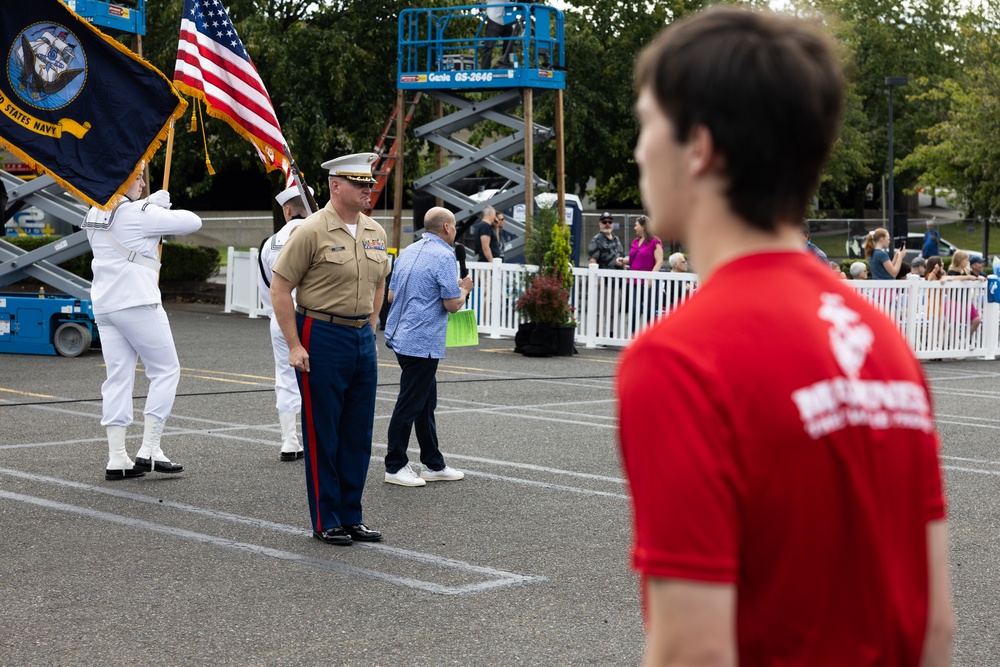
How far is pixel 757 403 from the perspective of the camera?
60.4 inches

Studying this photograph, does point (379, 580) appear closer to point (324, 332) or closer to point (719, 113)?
point (324, 332)

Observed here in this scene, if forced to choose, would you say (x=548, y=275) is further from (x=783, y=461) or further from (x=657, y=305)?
(x=783, y=461)

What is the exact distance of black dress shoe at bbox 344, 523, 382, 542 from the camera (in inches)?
271

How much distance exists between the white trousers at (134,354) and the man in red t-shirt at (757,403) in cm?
724

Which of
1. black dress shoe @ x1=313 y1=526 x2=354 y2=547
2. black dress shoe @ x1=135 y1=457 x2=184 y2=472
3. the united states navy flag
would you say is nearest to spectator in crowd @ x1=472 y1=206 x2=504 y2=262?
the united states navy flag

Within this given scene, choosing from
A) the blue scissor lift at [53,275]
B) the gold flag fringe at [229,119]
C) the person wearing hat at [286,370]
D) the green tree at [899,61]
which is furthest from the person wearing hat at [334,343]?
the green tree at [899,61]

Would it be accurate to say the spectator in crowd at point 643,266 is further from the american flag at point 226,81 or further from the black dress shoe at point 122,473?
the black dress shoe at point 122,473

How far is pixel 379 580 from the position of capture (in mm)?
6109

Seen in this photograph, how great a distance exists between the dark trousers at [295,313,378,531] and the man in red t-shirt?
17.4ft

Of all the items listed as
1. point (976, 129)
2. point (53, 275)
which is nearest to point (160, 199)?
point (53, 275)

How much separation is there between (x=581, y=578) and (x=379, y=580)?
925 mm

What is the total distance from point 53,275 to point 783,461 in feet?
55.3

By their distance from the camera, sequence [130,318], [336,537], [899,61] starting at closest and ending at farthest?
[336,537] < [130,318] < [899,61]

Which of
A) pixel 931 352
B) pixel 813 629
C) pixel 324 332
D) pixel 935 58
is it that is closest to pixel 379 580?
pixel 324 332
